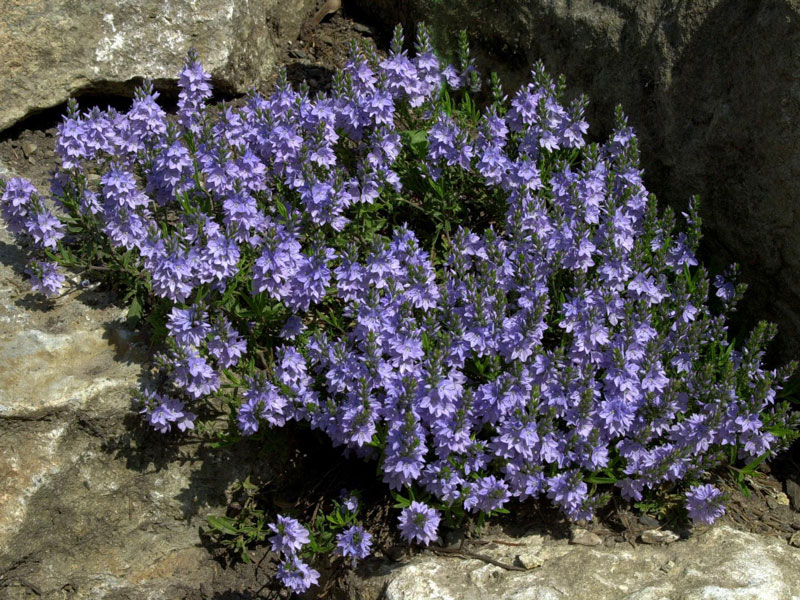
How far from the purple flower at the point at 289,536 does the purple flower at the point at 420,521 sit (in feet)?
1.51

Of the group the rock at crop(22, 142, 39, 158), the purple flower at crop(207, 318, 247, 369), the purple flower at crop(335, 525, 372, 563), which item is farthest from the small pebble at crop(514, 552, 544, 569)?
the rock at crop(22, 142, 39, 158)

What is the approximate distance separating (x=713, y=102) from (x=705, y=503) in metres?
2.11

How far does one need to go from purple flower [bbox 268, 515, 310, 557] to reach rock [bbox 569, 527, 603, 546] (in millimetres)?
1263

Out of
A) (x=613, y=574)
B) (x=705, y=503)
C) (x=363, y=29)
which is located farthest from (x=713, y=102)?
(x=363, y=29)

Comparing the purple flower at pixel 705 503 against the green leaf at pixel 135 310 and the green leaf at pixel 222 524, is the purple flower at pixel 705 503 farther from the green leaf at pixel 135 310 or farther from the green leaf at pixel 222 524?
the green leaf at pixel 135 310

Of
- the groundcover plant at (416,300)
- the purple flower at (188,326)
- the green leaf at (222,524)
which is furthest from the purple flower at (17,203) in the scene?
the green leaf at (222,524)

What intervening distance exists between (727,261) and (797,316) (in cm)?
48

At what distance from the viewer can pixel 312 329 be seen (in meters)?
4.54

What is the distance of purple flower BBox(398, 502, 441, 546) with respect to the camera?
3828 millimetres

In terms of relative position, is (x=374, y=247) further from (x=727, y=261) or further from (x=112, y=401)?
(x=727, y=261)

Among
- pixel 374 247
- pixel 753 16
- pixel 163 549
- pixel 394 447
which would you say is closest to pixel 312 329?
pixel 374 247

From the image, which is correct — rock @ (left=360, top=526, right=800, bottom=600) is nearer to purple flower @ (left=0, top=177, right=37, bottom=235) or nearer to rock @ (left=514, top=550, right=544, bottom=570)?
rock @ (left=514, top=550, right=544, bottom=570)

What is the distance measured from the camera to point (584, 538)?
410cm

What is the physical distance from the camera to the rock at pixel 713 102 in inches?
168
